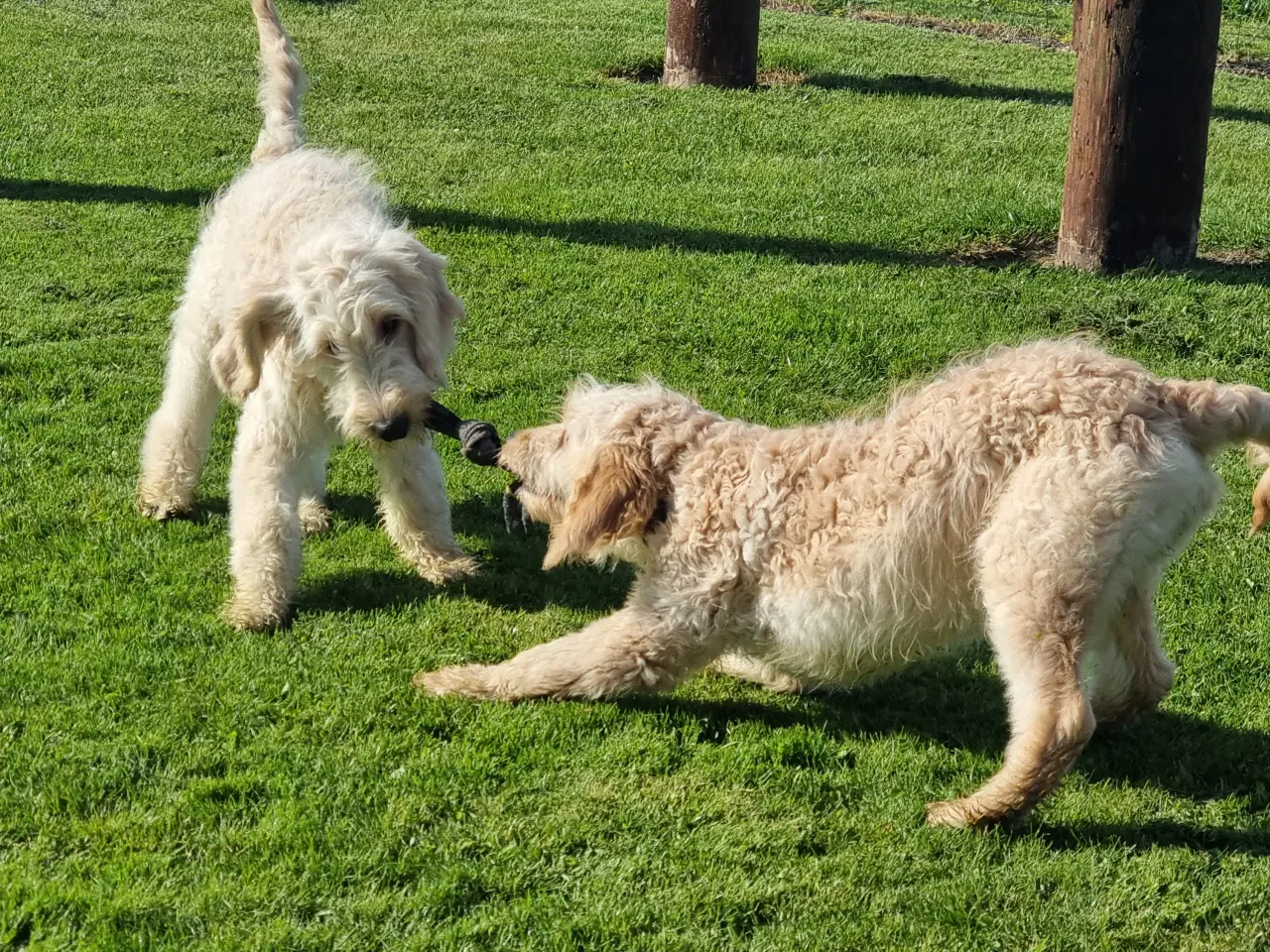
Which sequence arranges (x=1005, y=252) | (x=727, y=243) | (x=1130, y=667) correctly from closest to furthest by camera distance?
(x=1130, y=667), (x=1005, y=252), (x=727, y=243)

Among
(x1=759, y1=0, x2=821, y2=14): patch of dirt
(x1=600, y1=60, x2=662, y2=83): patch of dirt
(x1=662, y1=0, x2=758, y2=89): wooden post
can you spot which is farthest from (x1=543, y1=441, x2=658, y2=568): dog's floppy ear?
(x1=759, y1=0, x2=821, y2=14): patch of dirt

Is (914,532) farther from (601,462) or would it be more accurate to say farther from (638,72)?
(638,72)

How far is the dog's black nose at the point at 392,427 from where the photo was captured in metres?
4.96

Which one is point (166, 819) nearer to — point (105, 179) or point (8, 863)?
point (8, 863)

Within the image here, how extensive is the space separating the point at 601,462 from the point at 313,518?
201 centimetres

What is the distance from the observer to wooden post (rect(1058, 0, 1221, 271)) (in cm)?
805

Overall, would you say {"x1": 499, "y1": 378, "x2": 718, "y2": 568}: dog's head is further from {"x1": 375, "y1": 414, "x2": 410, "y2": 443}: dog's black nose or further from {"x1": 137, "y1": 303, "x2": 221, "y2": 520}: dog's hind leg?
{"x1": 137, "y1": 303, "x2": 221, "y2": 520}: dog's hind leg

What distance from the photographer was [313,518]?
20.2 feet

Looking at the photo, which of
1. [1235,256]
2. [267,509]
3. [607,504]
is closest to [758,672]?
[607,504]

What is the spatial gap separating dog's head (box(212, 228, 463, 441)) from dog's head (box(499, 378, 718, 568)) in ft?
1.53

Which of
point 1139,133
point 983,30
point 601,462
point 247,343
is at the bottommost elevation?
point 601,462

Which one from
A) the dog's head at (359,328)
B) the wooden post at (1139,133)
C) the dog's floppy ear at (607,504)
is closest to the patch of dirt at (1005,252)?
the wooden post at (1139,133)

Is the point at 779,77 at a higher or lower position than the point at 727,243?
higher

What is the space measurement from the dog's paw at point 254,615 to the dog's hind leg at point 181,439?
1074 mm
